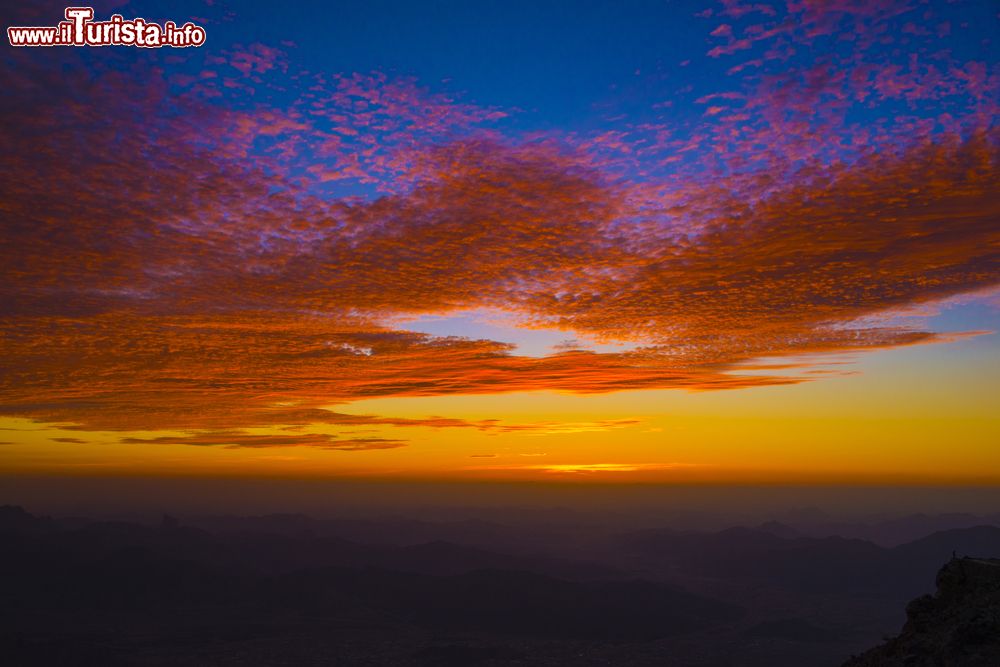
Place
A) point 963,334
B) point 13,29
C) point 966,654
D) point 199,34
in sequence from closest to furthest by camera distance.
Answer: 1. point 966,654
2. point 13,29
3. point 199,34
4. point 963,334

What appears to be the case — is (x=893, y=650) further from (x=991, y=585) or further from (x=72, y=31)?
(x=72, y=31)

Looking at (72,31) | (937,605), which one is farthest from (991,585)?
(72,31)

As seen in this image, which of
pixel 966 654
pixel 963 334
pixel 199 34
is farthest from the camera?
pixel 963 334

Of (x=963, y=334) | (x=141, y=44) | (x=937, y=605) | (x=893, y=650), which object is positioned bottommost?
(x=893, y=650)

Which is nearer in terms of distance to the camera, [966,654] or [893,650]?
Result: [966,654]

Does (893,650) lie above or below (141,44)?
below

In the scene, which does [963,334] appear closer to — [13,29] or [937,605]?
[937,605]
